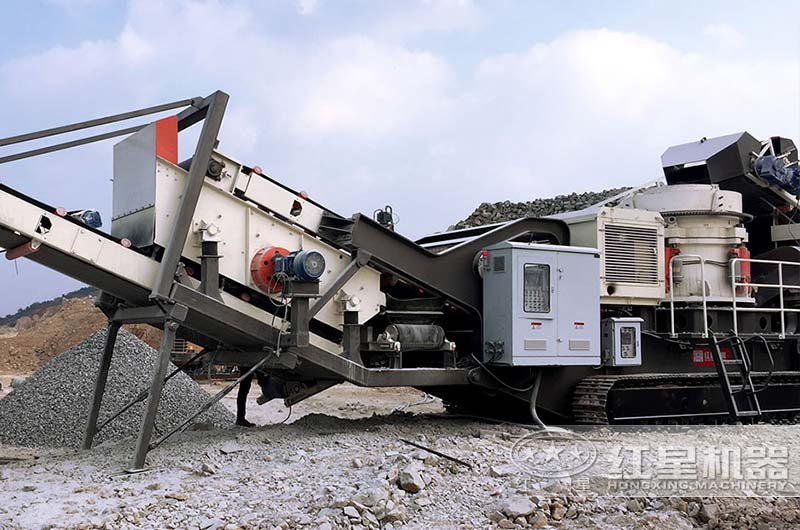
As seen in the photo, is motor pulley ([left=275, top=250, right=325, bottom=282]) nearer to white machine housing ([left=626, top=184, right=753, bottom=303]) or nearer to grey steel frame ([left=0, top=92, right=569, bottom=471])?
grey steel frame ([left=0, top=92, right=569, bottom=471])

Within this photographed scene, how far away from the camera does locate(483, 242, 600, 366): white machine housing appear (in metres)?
8.60

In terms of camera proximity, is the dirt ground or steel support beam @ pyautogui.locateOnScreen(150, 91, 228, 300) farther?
steel support beam @ pyautogui.locateOnScreen(150, 91, 228, 300)

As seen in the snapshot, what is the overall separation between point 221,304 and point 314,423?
6.05ft

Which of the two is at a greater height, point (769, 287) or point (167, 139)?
point (167, 139)

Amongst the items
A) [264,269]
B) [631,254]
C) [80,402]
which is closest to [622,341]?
[631,254]

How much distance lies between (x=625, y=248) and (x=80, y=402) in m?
6.98

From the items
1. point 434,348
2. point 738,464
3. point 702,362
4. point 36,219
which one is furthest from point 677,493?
point 36,219

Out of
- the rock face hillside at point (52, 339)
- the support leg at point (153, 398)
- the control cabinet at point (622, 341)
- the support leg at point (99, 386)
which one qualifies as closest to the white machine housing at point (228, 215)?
the support leg at point (153, 398)

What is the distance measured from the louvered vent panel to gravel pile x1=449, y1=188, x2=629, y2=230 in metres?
2.58

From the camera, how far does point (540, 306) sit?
28.7 ft

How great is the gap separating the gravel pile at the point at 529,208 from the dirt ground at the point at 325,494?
5.68m

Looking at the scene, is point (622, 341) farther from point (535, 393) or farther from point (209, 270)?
point (209, 270)

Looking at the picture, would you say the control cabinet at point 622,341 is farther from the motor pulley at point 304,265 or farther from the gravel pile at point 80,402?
the gravel pile at point 80,402

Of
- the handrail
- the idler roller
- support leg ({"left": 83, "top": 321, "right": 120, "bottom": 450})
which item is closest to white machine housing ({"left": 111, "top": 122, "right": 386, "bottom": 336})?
the idler roller
